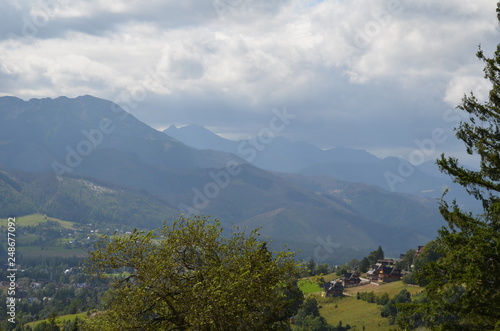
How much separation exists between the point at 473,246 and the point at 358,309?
89674 mm

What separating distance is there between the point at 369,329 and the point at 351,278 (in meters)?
59.9

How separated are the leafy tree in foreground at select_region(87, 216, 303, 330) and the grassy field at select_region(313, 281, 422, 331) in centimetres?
6678

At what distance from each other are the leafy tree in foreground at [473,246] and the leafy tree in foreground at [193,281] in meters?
7.52

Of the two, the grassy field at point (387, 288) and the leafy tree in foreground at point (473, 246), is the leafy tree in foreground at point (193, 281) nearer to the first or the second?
the leafy tree in foreground at point (473, 246)

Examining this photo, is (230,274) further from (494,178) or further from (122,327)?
(494,178)

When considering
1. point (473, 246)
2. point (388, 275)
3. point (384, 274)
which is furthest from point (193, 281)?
point (384, 274)

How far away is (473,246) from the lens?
2167 cm

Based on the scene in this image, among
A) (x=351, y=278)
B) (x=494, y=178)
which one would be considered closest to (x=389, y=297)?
(x=351, y=278)

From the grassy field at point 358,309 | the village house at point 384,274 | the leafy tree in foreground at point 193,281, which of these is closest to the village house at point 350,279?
the village house at point 384,274

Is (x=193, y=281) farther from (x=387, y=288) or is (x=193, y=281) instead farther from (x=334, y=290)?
(x=387, y=288)

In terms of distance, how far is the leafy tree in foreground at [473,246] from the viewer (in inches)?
839

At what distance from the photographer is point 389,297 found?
351 feet

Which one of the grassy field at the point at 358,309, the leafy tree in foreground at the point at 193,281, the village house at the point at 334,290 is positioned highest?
the leafy tree in foreground at the point at 193,281

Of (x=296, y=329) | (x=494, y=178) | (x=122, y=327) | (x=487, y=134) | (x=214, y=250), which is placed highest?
(x=487, y=134)
